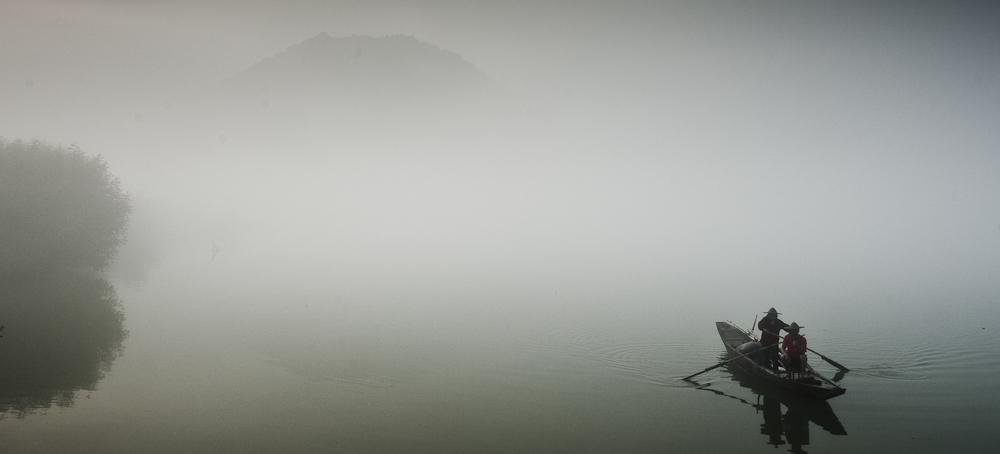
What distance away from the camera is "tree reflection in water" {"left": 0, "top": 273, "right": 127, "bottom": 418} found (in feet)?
49.5

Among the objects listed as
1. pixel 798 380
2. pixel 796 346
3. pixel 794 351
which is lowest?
pixel 798 380

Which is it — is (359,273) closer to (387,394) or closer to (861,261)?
(387,394)

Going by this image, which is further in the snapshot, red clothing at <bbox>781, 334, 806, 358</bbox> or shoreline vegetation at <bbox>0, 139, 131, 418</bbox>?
shoreline vegetation at <bbox>0, 139, 131, 418</bbox>

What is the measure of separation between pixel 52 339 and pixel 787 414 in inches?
1292

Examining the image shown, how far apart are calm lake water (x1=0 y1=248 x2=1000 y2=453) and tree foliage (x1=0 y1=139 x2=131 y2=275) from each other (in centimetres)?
1066

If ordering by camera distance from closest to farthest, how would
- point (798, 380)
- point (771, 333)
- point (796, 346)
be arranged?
1. point (798, 380)
2. point (796, 346)
3. point (771, 333)

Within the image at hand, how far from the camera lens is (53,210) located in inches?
1391

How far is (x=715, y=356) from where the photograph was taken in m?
22.2

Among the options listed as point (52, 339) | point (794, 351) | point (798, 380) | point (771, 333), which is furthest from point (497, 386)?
point (52, 339)

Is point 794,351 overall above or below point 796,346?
below

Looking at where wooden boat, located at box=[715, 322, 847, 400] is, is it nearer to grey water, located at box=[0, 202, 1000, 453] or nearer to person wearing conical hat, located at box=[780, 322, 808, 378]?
person wearing conical hat, located at box=[780, 322, 808, 378]

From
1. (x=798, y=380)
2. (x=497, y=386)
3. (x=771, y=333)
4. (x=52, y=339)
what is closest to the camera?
(x=798, y=380)

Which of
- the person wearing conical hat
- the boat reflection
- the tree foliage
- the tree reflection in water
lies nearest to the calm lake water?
the boat reflection

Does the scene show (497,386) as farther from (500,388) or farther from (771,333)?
(771,333)
